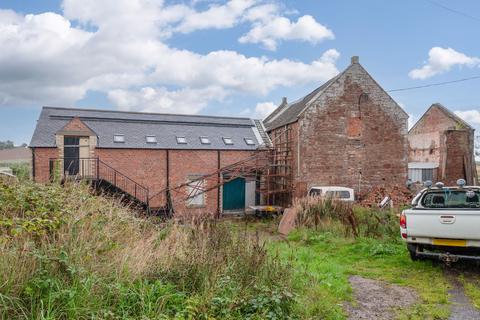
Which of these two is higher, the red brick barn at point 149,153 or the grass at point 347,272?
the red brick barn at point 149,153


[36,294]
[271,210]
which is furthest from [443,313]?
[271,210]

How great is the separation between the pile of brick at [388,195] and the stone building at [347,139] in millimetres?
474

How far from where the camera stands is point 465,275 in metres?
6.67

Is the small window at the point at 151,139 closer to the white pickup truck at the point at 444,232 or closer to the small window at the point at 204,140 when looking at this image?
the small window at the point at 204,140

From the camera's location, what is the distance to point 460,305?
17.0 ft

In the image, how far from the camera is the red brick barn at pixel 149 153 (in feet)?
57.8

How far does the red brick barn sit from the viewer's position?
17609 millimetres

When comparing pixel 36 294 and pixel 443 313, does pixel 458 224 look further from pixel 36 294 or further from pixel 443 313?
pixel 36 294

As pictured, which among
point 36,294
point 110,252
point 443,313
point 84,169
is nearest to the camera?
point 36,294

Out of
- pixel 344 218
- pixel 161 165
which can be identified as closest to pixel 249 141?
pixel 161 165

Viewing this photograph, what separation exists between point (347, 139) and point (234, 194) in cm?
757

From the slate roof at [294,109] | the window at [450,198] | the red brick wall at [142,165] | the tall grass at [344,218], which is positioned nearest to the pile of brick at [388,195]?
the slate roof at [294,109]

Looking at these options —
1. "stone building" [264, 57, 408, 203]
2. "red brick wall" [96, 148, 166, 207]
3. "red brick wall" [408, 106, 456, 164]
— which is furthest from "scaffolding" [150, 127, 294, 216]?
"red brick wall" [408, 106, 456, 164]

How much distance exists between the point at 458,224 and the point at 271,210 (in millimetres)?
12658
